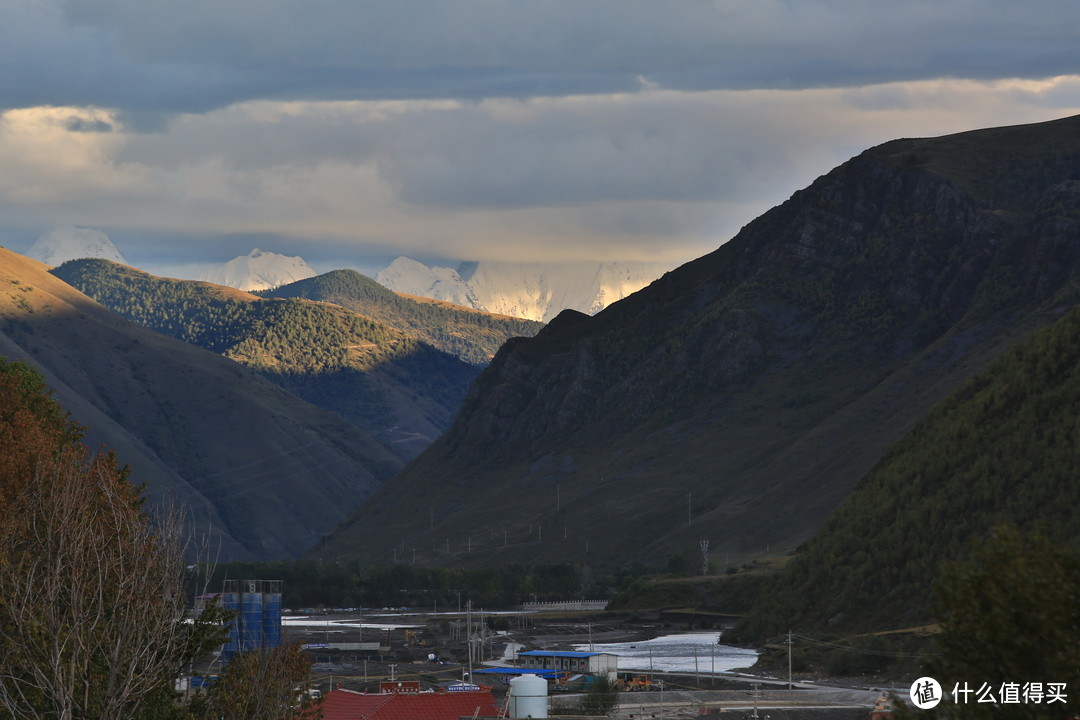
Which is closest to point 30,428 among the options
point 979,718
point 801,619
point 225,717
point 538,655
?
point 225,717

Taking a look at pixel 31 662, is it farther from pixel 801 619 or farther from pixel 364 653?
pixel 364 653

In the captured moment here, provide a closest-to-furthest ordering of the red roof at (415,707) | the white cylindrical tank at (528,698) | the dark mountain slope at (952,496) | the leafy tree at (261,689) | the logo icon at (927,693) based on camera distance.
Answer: the logo icon at (927,693) < the leafy tree at (261,689) < the white cylindrical tank at (528,698) < the red roof at (415,707) < the dark mountain slope at (952,496)

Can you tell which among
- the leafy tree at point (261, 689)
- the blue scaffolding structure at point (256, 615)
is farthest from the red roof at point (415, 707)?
the leafy tree at point (261, 689)

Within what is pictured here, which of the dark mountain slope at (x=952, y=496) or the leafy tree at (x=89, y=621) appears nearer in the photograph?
the leafy tree at (x=89, y=621)

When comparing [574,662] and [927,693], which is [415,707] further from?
[574,662]

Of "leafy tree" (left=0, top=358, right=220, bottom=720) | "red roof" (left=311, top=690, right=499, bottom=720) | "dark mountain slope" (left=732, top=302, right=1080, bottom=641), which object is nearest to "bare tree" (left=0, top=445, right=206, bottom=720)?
"leafy tree" (left=0, top=358, right=220, bottom=720)

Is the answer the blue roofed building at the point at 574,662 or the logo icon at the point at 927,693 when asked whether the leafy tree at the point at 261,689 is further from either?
the blue roofed building at the point at 574,662

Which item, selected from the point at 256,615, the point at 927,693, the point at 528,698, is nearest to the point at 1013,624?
the point at 927,693

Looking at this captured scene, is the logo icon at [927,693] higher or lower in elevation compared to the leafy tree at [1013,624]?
lower
